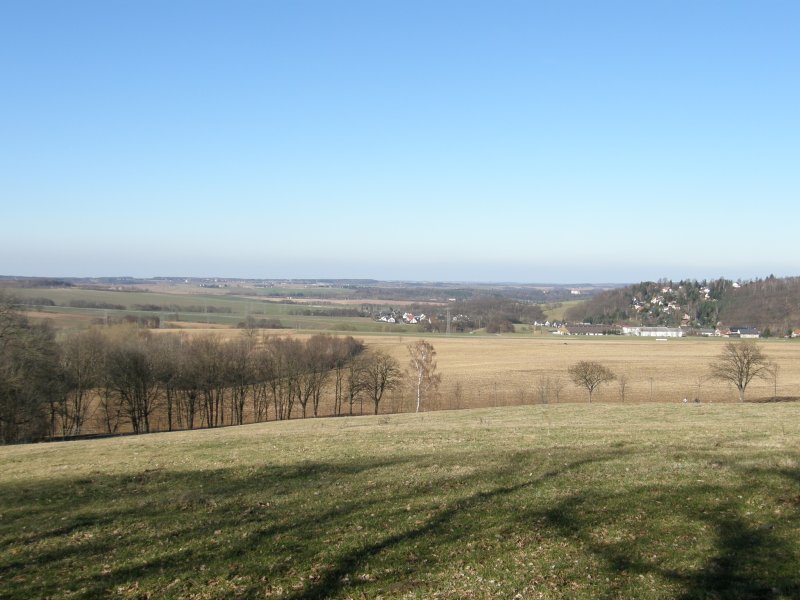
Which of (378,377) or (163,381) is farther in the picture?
(378,377)

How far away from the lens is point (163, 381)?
5488 centimetres

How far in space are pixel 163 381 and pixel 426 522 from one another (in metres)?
49.0

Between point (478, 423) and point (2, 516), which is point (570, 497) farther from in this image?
point (478, 423)

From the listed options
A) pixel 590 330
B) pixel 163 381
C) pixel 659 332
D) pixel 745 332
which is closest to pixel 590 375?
pixel 163 381

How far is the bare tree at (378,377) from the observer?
60375 mm

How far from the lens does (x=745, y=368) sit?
52.4 meters

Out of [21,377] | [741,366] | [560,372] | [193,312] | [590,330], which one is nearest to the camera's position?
[21,377]

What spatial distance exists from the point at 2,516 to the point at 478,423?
19.6 metres

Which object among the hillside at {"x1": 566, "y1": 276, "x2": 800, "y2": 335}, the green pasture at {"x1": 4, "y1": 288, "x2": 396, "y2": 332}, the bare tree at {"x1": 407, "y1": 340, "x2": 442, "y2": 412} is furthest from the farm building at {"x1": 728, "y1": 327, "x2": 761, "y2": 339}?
the bare tree at {"x1": 407, "y1": 340, "x2": 442, "y2": 412}

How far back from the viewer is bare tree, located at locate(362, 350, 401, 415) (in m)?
60.4

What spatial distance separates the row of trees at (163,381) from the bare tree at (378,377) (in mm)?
106

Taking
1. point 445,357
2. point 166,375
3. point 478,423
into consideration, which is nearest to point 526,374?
point 445,357

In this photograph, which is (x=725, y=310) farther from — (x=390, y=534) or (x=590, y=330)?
(x=390, y=534)

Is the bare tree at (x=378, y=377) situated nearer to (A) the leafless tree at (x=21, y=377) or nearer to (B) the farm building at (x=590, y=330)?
(A) the leafless tree at (x=21, y=377)
